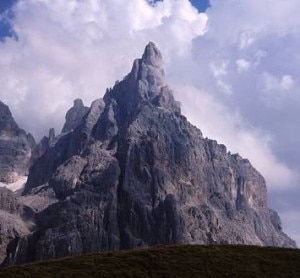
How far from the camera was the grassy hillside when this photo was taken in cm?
6888

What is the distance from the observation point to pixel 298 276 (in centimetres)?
7119

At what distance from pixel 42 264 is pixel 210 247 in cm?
2137

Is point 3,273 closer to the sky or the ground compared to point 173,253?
closer to the ground

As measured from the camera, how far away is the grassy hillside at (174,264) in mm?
68875

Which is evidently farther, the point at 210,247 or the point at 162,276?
the point at 210,247

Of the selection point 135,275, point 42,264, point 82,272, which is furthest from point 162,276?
point 42,264

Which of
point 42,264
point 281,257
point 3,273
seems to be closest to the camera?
point 3,273

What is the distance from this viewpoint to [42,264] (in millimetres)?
72375

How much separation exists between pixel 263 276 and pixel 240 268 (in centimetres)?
296

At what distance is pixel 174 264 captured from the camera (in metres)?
71.6

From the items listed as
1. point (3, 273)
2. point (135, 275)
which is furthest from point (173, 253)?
point (3, 273)

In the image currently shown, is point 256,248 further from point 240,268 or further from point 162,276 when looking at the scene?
point 162,276

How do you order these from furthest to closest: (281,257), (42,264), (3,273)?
(281,257), (42,264), (3,273)

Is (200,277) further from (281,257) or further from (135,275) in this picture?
(281,257)
